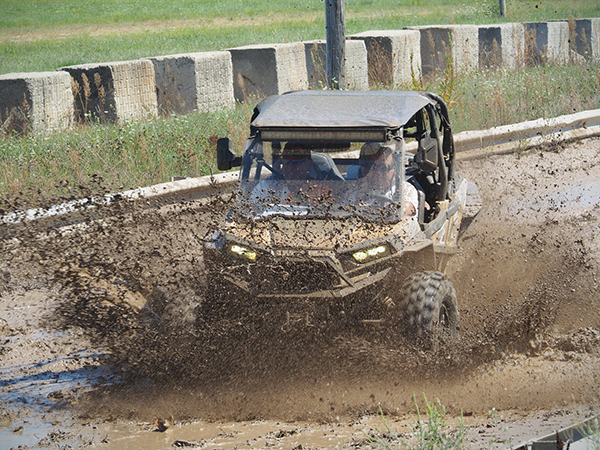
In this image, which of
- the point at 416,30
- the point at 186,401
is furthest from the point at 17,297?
the point at 416,30

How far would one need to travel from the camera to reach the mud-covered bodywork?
16.1 ft

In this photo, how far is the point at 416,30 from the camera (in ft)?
51.8

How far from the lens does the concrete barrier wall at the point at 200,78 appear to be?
10.5 m

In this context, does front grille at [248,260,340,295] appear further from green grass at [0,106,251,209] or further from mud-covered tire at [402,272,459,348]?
green grass at [0,106,251,209]

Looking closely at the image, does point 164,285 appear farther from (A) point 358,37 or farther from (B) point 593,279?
(A) point 358,37

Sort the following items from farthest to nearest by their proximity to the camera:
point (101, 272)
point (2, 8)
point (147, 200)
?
point (2, 8)
point (147, 200)
point (101, 272)

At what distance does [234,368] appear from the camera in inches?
198

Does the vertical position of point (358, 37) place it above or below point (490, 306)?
above

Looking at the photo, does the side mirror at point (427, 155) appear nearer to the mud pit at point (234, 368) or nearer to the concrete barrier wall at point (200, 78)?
the mud pit at point (234, 368)

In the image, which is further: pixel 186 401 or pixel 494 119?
pixel 494 119

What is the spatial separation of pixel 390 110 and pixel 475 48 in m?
12.7

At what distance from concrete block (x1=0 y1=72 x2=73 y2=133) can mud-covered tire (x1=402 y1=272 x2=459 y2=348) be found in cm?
684

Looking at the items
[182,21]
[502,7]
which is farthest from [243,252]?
[182,21]

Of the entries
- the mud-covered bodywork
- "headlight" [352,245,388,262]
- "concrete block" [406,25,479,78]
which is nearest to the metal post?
"concrete block" [406,25,479,78]
